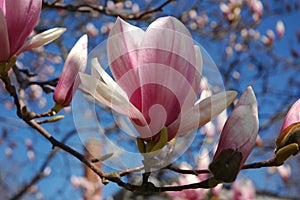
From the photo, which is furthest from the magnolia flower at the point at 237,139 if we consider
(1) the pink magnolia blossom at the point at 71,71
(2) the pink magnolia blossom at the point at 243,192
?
(2) the pink magnolia blossom at the point at 243,192

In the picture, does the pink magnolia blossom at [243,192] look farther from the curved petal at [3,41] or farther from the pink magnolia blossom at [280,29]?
the pink magnolia blossom at [280,29]

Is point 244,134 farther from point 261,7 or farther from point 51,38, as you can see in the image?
point 261,7

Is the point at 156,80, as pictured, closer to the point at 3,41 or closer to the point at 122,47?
the point at 122,47

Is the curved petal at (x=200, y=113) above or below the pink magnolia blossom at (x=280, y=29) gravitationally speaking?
above

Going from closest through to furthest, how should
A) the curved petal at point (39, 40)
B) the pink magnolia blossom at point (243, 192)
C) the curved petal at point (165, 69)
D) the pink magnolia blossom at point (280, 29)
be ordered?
the curved petal at point (165, 69)
the curved petal at point (39, 40)
the pink magnolia blossom at point (243, 192)
the pink magnolia blossom at point (280, 29)

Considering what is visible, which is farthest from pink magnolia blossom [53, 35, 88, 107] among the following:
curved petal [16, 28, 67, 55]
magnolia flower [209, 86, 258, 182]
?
magnolia flower [209, 86, 258, 182]

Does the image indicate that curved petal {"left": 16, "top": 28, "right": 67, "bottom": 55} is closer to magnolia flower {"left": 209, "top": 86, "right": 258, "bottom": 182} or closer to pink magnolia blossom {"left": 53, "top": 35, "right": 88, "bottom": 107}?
pink magnolia blossom {"left": 53, "top": 35, "right": 88, "bottom": 107}
